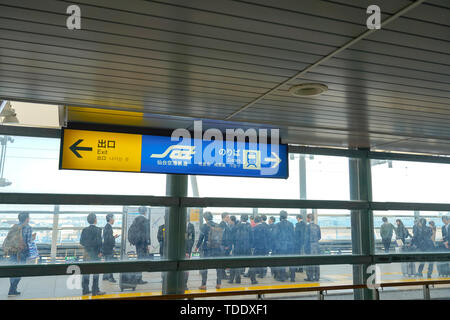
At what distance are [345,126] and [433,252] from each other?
405 centimetres

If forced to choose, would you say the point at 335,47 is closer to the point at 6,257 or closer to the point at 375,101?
the point at 375,101

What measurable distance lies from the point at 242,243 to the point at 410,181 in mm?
3854

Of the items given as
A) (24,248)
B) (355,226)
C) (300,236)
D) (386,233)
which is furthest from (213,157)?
(386,233)

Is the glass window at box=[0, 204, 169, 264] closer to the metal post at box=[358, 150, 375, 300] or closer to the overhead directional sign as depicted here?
the overhead directional sign

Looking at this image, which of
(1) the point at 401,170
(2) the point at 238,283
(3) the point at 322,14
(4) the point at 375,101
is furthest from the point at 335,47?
(1) the point at 401,170

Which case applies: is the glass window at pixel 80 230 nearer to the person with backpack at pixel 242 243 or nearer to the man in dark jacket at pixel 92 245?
the man in dark jacket at pixel 92 245

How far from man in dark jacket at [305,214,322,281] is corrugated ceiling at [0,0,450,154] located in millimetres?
2554

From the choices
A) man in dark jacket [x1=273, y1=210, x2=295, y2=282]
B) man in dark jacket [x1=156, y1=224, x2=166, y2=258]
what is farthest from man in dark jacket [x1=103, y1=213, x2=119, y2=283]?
man in dark jacket [x1=273, y1=210, x2=295, y2=282]

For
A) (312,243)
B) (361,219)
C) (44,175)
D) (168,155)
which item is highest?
(168,155)

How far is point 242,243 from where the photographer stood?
666 centimetres

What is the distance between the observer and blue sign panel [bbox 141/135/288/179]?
5574 millimetres

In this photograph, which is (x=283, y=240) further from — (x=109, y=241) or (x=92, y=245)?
(x=92, y=245)
